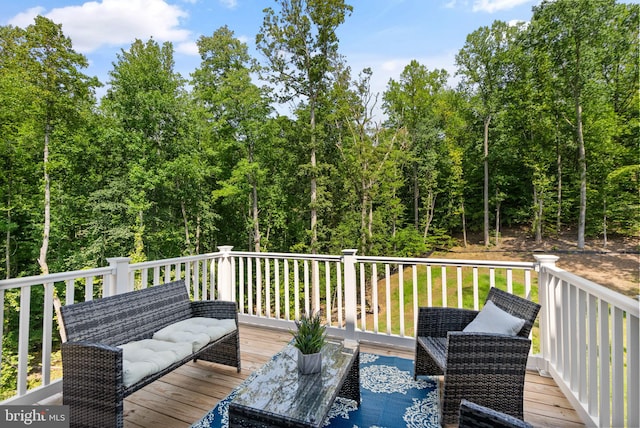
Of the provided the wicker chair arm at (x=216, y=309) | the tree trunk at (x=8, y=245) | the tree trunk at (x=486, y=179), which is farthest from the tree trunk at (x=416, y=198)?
the tree trunk at (x=8, y=245)

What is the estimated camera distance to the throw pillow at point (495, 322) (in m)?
2.12

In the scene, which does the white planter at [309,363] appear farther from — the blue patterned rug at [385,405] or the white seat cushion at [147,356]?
the white seat cushion at [147,356]

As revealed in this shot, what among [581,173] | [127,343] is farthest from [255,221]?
[581,173]

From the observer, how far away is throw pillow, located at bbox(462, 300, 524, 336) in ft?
6.96

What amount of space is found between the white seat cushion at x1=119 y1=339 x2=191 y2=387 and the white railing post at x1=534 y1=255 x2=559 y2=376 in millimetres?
2902

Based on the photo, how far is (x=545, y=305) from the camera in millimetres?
2723

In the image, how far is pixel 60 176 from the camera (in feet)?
35.4

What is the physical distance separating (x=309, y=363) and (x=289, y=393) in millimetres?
264

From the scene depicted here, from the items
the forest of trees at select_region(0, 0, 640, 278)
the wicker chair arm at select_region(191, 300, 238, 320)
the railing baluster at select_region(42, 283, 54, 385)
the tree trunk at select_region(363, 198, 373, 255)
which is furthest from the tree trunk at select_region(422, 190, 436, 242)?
the railing baluster at select_region(42, 283, 54, 385)

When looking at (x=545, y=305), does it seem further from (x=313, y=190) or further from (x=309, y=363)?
(x=313, y=190)

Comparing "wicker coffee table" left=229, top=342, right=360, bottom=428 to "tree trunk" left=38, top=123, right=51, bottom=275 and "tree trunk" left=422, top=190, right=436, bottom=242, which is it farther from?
"tree trunk" left=422, top=190, right=436, bottom=242

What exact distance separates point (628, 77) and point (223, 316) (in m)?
15.0

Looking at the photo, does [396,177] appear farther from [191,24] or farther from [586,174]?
[191,24]

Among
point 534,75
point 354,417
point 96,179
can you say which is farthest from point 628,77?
point 96,179
